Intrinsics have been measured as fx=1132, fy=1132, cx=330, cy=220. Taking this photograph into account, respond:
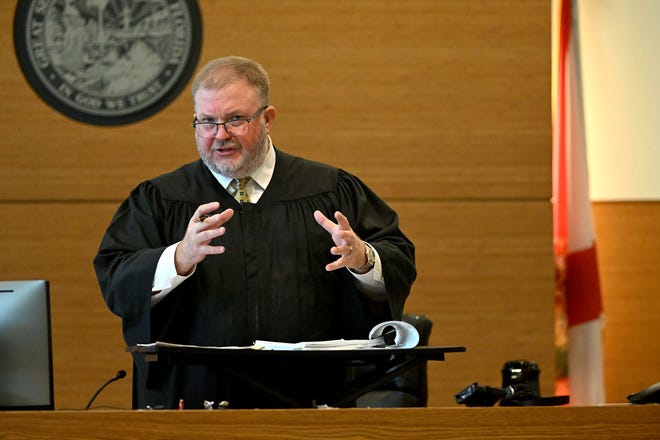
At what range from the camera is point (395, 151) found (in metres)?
5.96

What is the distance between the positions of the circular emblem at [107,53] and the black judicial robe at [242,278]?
2.45 metres

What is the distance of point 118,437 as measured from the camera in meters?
2.15

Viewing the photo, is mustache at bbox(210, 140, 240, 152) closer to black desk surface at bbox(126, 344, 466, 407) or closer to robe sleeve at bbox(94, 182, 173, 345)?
robe sleeve at bbox(94, 182, 173, 345)

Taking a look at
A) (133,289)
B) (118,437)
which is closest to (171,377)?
(133,289)

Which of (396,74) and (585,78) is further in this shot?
(585,78)

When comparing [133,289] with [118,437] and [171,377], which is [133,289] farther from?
[118,437]

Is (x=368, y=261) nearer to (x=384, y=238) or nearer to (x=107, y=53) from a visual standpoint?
(x=384, y=238)

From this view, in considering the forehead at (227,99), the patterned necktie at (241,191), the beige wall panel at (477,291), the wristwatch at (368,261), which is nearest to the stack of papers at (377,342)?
the wristwatch at (368,261)

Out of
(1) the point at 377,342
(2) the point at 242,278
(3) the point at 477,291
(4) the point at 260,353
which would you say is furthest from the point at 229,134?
(3) the point at 477,291

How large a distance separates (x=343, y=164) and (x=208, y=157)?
2643 mm

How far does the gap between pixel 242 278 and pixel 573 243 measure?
10.4 ft

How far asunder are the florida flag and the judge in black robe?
276cm

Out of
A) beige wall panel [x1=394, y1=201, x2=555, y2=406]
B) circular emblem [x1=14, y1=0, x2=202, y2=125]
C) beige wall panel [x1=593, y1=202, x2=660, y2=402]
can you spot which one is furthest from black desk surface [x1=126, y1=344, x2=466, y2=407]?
beige wall panel [x1=593, y1=202, x2=660, y2=402]

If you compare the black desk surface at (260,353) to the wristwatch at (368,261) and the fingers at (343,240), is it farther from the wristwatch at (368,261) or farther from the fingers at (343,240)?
the wristwatch at (368,261)
